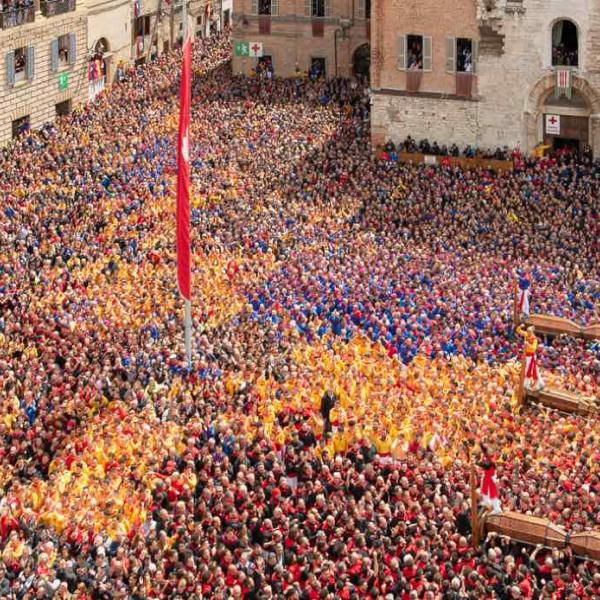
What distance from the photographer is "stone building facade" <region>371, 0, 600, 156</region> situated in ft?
185

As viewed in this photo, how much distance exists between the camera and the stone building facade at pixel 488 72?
185ft

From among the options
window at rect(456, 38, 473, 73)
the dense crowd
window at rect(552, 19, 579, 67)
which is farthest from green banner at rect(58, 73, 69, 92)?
window at rect(552, 19, 579, 67)

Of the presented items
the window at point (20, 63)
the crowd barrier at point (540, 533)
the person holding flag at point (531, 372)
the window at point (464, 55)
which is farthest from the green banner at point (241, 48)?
the crowd barrier at point (540, 533)

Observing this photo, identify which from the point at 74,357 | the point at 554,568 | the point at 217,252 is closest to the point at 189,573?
the point at 554,568

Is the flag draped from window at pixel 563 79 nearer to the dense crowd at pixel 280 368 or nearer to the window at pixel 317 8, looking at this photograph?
the dense crowd at pixel 280 368

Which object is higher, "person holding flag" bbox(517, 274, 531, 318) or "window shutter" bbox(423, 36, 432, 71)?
"window shutter" bbox(423, 36, 432, 71)

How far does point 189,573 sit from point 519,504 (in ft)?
25.0

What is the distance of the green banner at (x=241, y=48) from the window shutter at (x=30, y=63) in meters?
13.7

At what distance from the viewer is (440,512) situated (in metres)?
29.1

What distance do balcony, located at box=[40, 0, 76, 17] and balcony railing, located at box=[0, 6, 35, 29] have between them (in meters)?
1.26

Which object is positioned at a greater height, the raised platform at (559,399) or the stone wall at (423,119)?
the stone wall at (423,119)

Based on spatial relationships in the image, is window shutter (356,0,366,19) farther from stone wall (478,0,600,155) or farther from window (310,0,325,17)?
stone wall (478,0,600,155)

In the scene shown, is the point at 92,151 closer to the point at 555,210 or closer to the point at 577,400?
the point at 555,210

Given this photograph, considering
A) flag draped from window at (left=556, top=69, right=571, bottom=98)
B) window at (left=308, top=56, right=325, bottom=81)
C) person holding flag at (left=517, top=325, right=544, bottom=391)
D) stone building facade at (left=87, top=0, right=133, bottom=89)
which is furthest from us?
window at (left=308, top=56, right=325, bottom=81)
